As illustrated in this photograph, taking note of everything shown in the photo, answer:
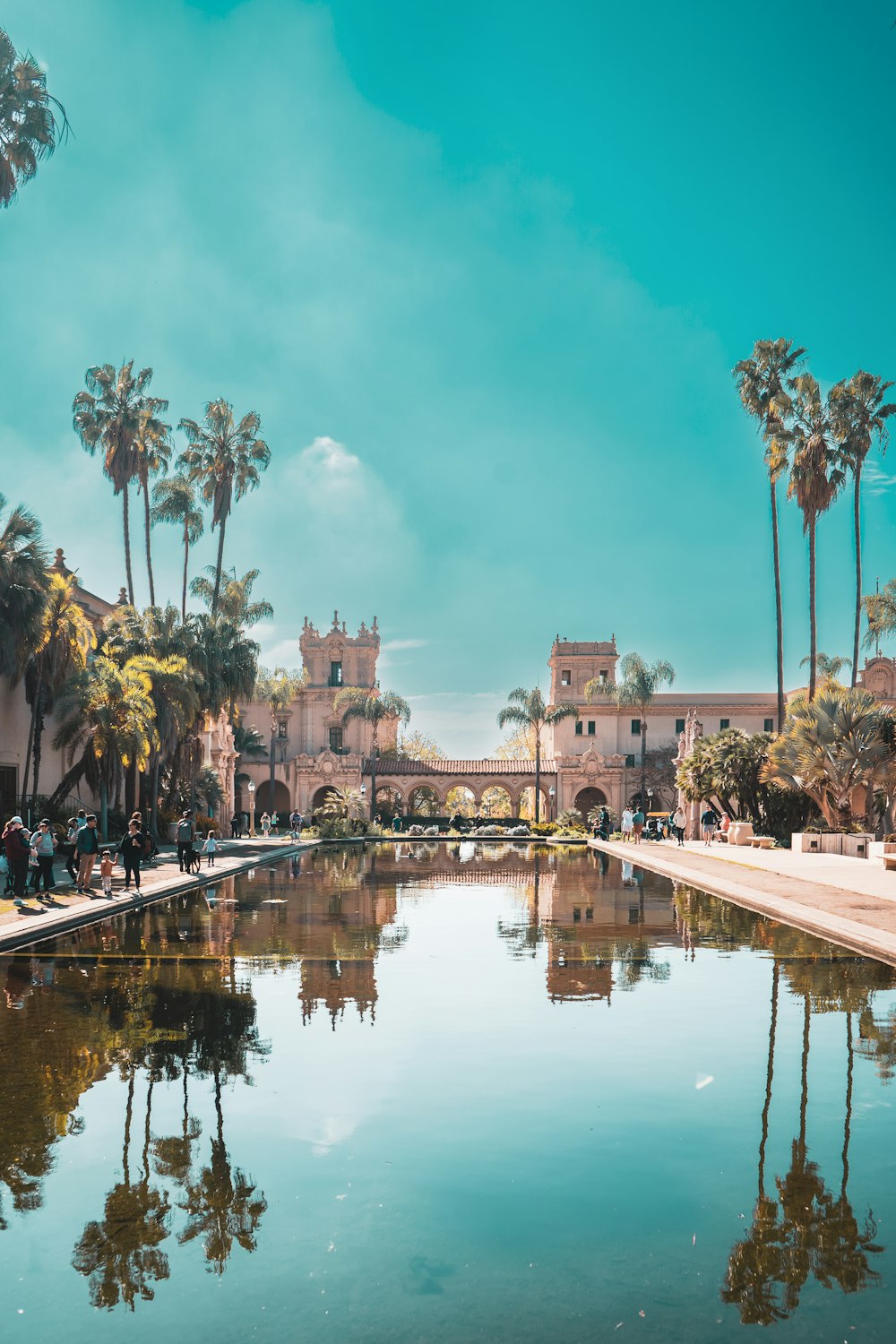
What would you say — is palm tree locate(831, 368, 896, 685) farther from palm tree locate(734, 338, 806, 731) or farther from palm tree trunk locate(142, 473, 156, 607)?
palm tree trunk locate(142, 473, 156, 607)

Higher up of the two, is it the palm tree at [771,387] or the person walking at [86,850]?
the palm tree at [771,387]

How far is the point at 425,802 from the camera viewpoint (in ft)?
243

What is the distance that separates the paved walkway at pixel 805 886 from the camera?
1466 cm

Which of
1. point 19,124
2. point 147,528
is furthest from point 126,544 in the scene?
point 19,124

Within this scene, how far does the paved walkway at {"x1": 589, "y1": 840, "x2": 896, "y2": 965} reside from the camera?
14.7m

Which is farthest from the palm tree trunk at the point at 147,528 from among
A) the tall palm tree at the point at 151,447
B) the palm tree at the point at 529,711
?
the palm tree at the point at 529,711

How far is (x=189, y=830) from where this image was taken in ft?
83.3

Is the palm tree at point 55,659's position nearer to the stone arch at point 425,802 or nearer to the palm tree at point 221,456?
the palm tree at point 221,456

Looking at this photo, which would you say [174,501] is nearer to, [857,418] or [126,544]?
[126,544]

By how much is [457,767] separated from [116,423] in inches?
1317

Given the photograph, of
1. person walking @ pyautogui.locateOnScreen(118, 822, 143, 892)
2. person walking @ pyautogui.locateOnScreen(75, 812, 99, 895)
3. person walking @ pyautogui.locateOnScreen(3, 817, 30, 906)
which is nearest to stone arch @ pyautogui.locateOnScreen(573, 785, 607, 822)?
person walking @ pyautogui.locateOnScreen(118, 822, 143, 892)

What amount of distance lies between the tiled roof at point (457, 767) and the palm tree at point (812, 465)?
97.2 feet

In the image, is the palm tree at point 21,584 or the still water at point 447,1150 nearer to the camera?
the still water at point 447,1150

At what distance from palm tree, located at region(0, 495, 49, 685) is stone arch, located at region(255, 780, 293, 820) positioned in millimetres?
45372
